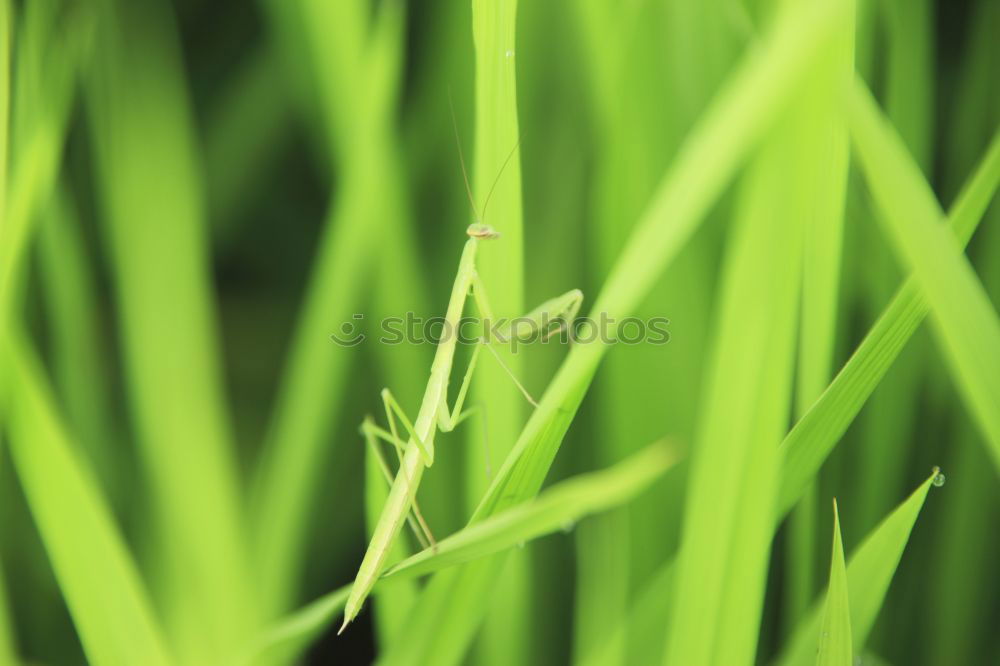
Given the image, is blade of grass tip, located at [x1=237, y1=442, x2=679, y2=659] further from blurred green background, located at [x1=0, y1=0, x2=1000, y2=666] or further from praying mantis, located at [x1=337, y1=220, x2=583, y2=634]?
blurred green background, located at [x1=0, y1=0, x2=1000, y2=666]

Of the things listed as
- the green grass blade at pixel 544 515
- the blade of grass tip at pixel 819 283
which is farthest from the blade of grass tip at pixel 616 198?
the green grass blade at pixel 544 515

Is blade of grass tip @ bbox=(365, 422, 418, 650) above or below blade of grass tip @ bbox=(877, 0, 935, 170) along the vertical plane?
below

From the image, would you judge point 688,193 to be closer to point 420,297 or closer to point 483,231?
point 483,231

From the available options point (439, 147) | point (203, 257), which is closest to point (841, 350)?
point (439, 147)

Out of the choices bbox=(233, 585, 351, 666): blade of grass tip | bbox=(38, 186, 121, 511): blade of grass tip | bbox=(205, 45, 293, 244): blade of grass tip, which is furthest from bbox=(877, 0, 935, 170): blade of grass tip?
bbox=(38, 186, 121, 511): blade of grass tip

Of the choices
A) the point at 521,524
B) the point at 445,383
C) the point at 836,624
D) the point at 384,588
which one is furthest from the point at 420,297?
the point at 836,624
